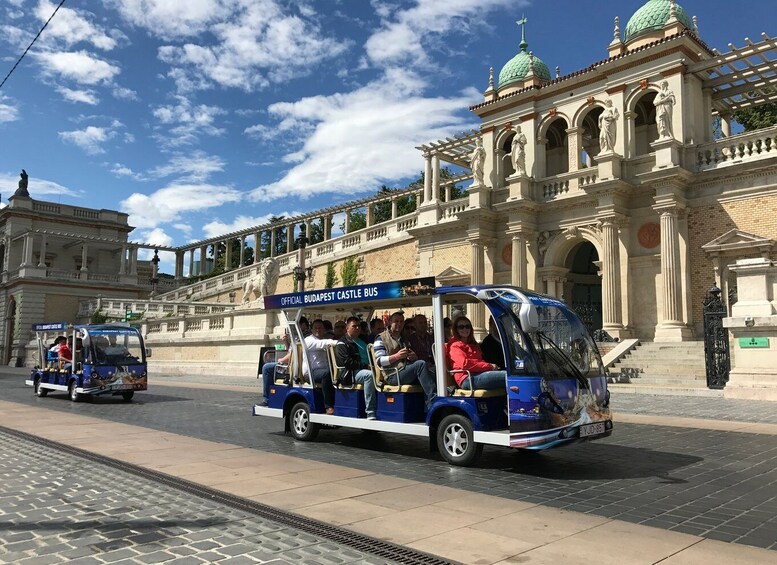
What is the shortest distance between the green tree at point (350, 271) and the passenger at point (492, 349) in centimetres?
3008

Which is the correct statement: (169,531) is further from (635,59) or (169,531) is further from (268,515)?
(635,59)

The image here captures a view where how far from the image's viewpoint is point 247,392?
846 inches

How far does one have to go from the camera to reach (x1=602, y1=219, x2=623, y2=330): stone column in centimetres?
2642

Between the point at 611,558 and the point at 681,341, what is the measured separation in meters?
21.4

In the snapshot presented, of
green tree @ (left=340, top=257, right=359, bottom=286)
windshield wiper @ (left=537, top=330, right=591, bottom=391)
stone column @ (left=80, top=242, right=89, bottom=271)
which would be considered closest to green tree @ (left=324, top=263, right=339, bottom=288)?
green tree @ (left=340, top=257, right=359, bottom=286)

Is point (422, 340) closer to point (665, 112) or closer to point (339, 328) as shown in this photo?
point (339, 328)

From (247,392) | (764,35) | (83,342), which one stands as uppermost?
(764,35)

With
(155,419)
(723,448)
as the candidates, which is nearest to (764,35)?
(723,448)

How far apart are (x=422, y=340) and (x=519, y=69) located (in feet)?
93.5

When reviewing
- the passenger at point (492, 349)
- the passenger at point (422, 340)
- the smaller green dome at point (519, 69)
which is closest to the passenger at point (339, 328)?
the passenger at point (422, 340)

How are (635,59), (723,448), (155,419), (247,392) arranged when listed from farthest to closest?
(635,59) < (247,392) < (155,419) < (723,448)

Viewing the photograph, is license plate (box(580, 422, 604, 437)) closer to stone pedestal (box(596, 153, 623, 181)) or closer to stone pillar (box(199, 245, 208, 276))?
stone pedestal (box(596, 153, 623, 181))

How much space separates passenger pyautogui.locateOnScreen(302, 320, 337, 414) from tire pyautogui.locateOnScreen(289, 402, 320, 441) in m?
0.47

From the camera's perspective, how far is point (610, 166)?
26672 mm
